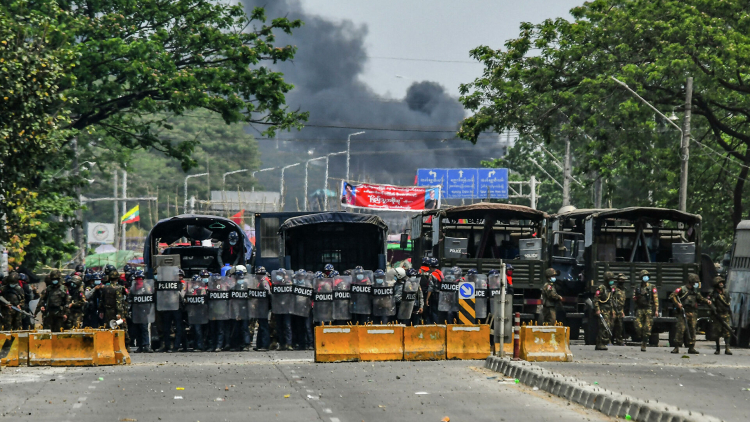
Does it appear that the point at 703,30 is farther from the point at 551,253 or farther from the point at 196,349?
the point at 196,349

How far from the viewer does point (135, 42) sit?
28812mm

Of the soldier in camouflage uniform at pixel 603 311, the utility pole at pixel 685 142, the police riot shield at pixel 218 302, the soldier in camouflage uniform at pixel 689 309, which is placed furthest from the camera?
the utility pole at pixel 685 142

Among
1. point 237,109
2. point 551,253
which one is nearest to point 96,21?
point 237,109

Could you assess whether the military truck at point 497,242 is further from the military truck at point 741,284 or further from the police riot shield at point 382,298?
the military truck at point 741,284

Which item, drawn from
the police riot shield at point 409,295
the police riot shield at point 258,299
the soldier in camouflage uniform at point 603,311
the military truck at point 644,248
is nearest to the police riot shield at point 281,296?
the police riot shield at point 258,299

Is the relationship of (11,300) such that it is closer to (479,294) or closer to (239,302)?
(239,302)

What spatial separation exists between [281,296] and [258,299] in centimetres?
48

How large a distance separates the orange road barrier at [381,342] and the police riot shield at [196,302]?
3.71 meters

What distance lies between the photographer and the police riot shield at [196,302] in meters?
21.1

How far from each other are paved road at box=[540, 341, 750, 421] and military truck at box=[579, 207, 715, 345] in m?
2.27

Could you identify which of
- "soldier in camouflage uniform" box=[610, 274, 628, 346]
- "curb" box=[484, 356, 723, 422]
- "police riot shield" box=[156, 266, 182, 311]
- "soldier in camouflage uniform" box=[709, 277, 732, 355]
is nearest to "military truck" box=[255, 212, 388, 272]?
"police riot shield" box=[156, 266, 182, 311]

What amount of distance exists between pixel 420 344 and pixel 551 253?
363 inches

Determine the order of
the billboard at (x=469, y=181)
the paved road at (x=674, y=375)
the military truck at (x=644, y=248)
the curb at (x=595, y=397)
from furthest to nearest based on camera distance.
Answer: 1. the billboard at (x=469, y=181)
2. the military truck at (x=644, y=248)
3. the paved road at (x=674, y=375)
4. the curb at (x=595, y=397)

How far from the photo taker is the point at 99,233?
67562 millimetres
